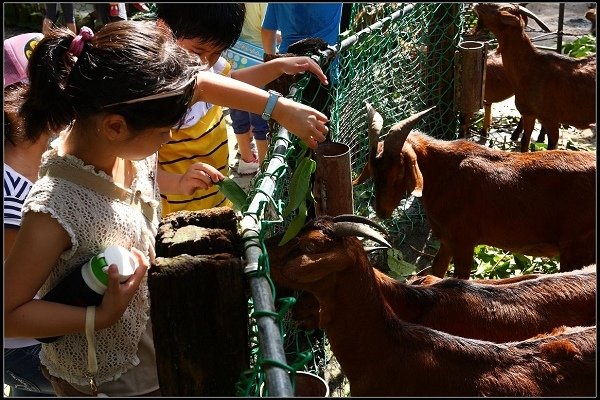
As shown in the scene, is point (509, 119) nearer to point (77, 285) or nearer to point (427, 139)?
point (427, 139)

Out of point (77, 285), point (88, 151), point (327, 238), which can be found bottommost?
point (327, 238)

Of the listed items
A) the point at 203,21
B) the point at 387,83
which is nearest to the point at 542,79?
the point at 387,83

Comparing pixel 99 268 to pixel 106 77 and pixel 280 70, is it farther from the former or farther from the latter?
pixel 280 70

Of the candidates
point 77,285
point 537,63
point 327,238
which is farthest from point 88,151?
point 537,63

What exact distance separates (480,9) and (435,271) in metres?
3.10

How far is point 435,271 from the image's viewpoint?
531 centimetres

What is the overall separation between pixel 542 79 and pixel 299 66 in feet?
13.6

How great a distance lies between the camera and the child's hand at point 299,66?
3633 mm

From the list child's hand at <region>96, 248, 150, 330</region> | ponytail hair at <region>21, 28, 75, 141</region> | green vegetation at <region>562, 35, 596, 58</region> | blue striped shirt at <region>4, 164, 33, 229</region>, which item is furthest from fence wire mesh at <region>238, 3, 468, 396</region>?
green vegetation at <region>562, 35, 596, 58</region>

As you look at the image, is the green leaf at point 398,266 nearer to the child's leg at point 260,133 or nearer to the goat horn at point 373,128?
the goat horn at point 373,128

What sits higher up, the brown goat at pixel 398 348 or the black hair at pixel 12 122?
the black hair at pixel 12 122

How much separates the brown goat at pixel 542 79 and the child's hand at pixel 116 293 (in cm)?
564

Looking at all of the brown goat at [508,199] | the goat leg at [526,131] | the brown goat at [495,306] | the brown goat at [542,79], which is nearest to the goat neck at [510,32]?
the brown goat at [542,79]

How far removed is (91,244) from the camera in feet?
6.91
